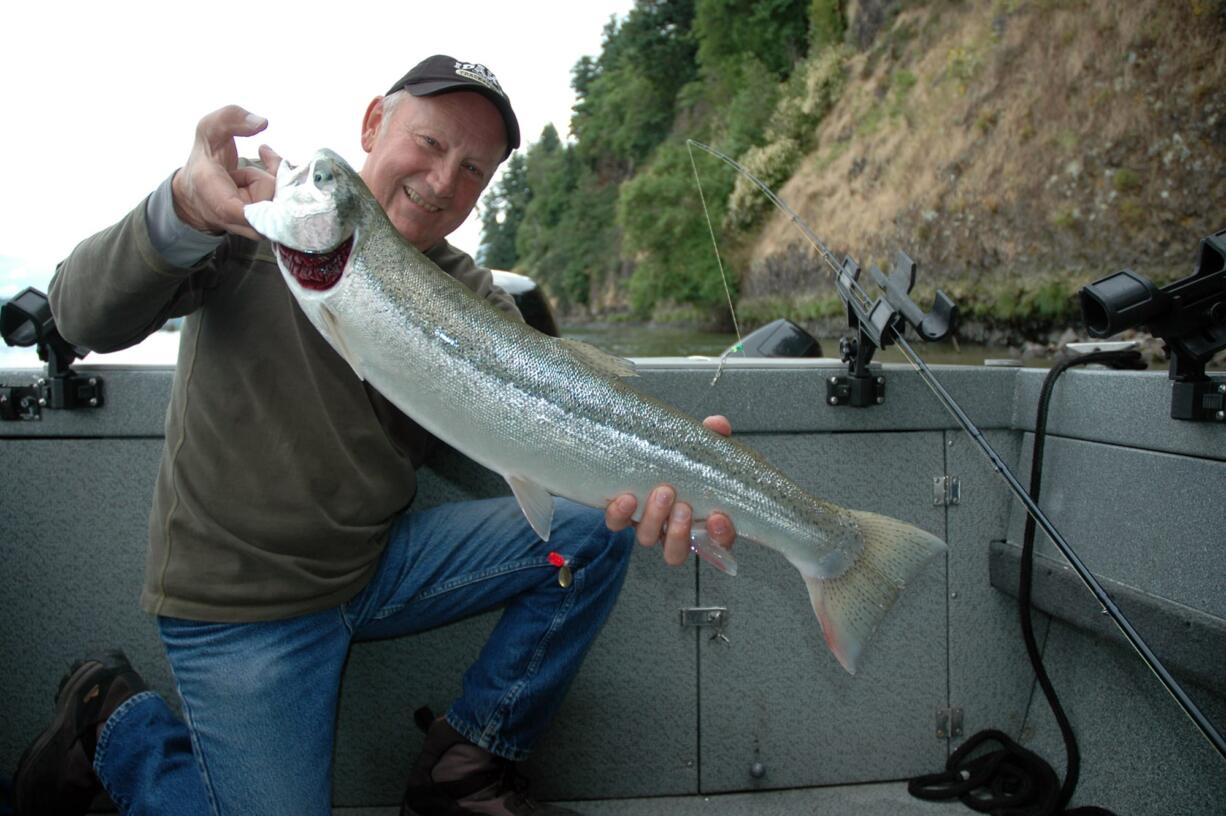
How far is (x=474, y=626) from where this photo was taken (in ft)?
9.65

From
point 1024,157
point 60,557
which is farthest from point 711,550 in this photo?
point 1024,157

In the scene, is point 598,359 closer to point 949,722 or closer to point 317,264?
point 317,264

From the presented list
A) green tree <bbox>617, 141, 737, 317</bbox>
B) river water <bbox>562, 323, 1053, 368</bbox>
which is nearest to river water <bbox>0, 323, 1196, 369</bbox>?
river water <bbox>562, 323, 1053, 368</bbox>

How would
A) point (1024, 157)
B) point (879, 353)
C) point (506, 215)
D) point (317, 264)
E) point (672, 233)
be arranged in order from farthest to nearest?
point (506, 215) < point (672, 233) < point (1024, 157) < point (879, 353) < point (317, 264)

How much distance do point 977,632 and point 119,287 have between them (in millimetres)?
2821

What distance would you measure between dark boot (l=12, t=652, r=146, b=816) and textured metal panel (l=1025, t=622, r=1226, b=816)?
285 centimetres

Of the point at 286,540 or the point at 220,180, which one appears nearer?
the point at 220,180

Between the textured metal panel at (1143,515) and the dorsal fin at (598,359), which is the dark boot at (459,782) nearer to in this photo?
the dorsal fin at (598,359)

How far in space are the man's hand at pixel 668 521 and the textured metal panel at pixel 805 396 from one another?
782 mm

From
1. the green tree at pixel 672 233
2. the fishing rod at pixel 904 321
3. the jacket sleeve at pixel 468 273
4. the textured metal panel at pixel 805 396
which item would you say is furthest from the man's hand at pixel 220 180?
the green tree at pixel 672 233

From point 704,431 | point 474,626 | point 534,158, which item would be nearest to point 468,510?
point 474,626

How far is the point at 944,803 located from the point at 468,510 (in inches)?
72.1

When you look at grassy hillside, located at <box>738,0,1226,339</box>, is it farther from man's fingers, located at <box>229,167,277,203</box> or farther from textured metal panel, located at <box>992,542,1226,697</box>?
man's fingers, located at <box>229,167,277,203</box>

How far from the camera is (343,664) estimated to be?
2301 millimetres
